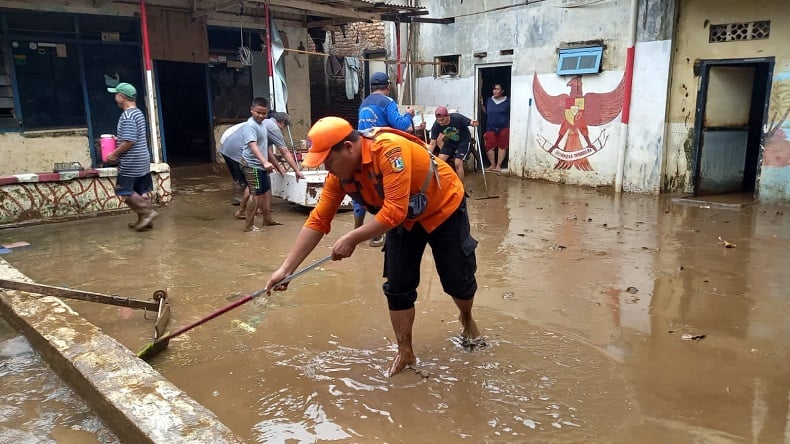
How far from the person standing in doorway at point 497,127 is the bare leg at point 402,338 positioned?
9.15m

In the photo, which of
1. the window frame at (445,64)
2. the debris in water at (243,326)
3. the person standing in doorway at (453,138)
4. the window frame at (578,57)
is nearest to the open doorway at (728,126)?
the window frame at (578,57)

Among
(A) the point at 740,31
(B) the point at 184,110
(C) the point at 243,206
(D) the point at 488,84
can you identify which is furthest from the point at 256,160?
(B) the point at 184,110

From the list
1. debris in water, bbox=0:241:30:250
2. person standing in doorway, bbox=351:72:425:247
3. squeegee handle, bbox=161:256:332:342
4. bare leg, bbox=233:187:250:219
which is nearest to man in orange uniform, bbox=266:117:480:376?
squeegee handle, bbox=161:256:332:342

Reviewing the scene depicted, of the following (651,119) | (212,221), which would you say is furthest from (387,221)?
(651,119)

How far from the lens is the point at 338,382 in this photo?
3.29 metres

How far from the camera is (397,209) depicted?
9.27 ft

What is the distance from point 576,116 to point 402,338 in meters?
8.19

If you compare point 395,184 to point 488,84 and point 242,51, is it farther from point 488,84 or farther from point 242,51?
point 488,84

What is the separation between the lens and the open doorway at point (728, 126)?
8.74 meters

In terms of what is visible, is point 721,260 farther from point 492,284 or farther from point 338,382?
point 338,382

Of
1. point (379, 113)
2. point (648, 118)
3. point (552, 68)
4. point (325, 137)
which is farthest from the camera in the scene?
point (552, 68)

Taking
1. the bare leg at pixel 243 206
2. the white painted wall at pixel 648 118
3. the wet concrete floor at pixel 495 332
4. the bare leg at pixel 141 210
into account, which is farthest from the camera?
the white painted wall at pixel 648 118

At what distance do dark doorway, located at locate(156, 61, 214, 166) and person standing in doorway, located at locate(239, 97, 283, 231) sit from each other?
671 centimetres

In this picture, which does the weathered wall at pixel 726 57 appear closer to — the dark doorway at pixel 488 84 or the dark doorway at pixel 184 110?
the dark doorway at pixel 488 84
